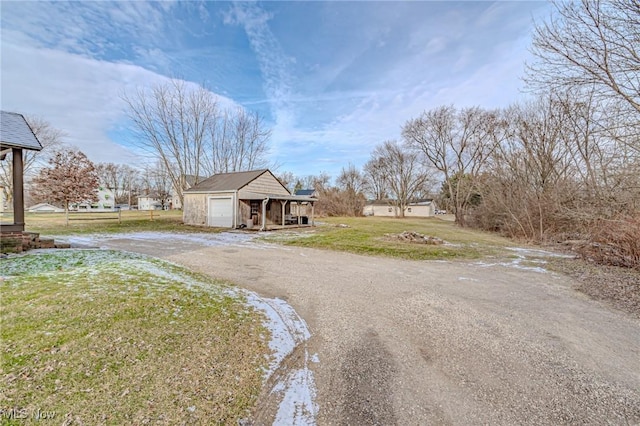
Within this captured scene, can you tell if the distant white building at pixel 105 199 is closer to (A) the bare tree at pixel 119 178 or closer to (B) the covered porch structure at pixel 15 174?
(A) the bare tree at pixel 119 178

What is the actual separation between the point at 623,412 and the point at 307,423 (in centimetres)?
249

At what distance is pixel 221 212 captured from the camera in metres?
17.5

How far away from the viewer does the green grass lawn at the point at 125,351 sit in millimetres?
1939

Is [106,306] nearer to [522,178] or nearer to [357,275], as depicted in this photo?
[357,275]

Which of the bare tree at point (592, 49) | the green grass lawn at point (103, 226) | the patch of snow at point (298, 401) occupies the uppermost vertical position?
the bare tree at point (592, 49)

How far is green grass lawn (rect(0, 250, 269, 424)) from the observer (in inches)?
76.4

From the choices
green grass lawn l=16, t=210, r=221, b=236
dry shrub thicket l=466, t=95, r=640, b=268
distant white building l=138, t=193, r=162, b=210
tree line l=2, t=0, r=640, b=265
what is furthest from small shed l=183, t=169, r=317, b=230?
distant white building l=138, t=193, r=162, b=210

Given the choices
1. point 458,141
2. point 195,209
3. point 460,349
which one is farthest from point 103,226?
point 458,141

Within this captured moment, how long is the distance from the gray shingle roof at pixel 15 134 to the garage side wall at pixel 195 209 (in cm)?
1020

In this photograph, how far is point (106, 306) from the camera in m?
3.48

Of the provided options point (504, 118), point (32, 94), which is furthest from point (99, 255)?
point (504, 118)

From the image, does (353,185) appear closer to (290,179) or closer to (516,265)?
(290,179)

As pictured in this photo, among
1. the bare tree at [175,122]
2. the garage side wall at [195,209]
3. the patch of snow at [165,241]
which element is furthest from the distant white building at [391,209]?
the patch of snow at [165,241]

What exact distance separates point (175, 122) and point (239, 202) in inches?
352
